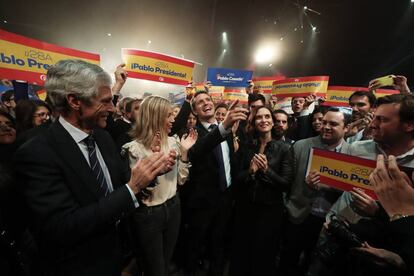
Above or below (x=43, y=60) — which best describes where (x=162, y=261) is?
below

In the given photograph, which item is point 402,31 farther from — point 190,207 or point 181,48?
point 181,48

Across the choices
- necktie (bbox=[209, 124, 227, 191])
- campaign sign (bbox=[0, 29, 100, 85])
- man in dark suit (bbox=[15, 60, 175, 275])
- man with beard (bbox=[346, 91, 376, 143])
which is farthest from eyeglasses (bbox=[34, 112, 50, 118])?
man with beard (bbox=[346, 91, 376, 143])

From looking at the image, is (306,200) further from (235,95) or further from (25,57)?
(235,95)

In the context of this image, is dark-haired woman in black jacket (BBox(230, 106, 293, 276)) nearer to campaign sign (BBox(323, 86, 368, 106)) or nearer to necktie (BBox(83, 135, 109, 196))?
necktie (BBox(83, 135, 109, 196))

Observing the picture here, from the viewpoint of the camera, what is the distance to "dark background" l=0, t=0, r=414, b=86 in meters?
10.6

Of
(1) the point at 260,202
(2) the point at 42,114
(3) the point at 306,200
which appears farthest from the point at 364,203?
(2) the point at 42,114

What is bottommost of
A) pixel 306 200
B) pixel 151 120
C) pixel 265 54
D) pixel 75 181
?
pixel 306 200

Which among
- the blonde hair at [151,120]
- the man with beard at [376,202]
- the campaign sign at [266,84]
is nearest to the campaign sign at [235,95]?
the campaign sign at [266,84]

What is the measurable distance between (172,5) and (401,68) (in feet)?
48.6

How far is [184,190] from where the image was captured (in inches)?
119

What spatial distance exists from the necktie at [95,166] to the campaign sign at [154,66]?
288 centimetres

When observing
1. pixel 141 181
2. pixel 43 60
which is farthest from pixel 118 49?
pixel 141 181

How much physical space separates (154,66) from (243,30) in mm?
16125

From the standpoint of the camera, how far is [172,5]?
53.7 ft
